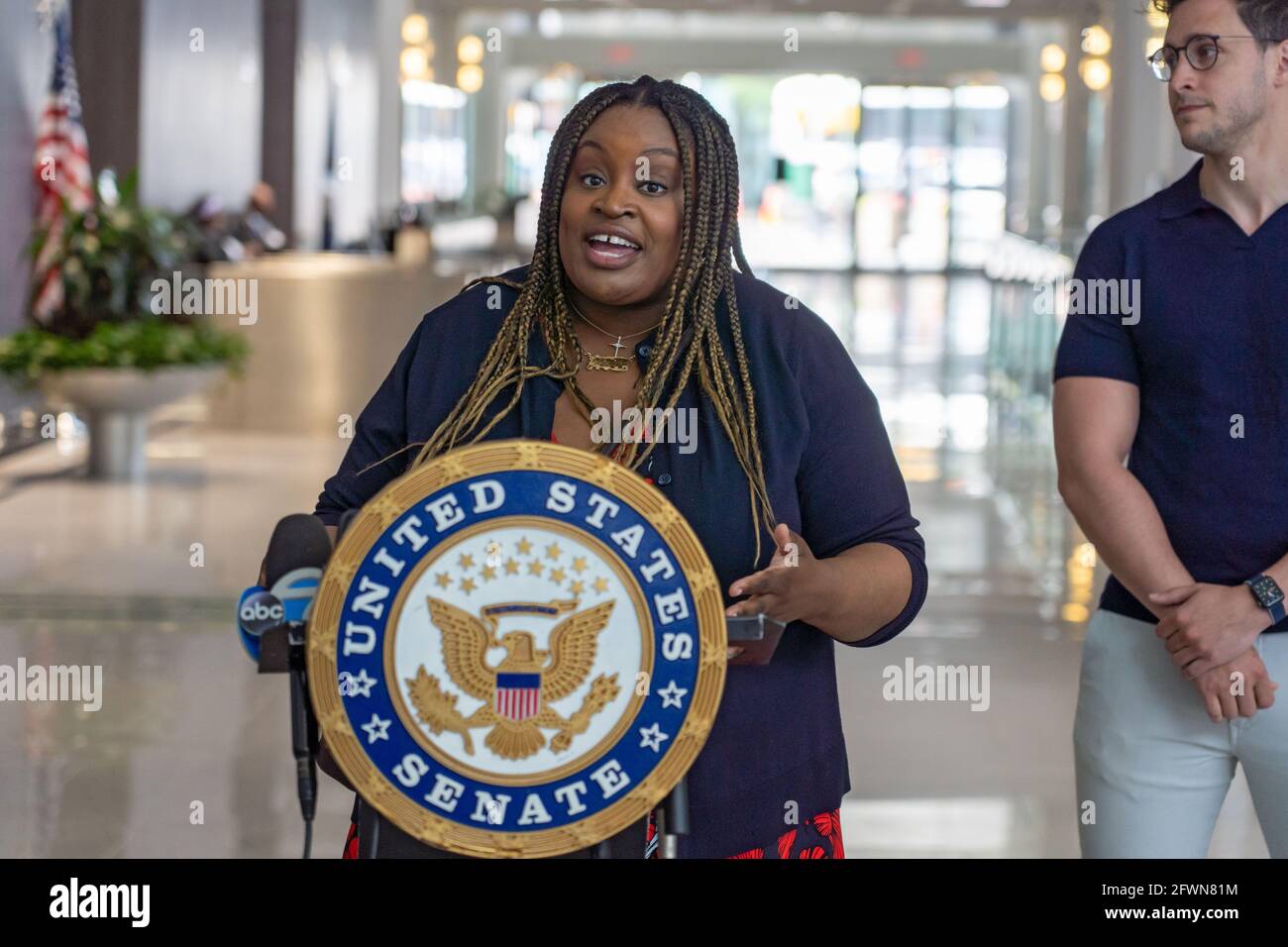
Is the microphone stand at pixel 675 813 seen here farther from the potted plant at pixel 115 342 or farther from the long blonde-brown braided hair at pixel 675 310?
the potted plant at pixel 115 342

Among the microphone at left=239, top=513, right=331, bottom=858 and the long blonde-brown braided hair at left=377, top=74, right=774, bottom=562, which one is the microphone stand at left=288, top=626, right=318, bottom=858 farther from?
the long blonde-brown braided hair at left=377, top=74, right=774, bottom=562

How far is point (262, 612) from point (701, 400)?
1.38 feet

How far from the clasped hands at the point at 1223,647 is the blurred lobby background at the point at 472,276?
158 centimetres

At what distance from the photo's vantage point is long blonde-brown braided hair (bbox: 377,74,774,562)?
1.45 metres

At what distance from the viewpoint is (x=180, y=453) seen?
27.4 ft

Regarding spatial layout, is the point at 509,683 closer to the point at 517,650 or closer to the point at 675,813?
the point at 517,650

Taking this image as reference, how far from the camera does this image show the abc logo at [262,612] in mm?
1239

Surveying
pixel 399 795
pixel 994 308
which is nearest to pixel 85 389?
pixel 994 308

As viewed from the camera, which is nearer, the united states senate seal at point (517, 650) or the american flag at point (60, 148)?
the united states senate seal at point (517, 650)

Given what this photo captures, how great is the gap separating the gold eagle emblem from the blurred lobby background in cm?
183

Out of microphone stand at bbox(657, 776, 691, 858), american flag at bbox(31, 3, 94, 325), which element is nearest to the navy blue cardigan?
microphone stand at bbox(657, 776, 691, 858)

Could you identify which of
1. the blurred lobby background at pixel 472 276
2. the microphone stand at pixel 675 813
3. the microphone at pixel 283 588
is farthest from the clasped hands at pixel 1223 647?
the blurred lobby background at pixel 472 276

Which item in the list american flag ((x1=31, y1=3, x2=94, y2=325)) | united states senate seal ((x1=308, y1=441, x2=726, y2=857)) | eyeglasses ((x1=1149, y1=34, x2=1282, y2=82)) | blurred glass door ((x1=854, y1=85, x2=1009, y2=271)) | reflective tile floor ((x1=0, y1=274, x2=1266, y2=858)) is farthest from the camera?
blurred glass door ((x1=854, y1=85, x2=1009, y2=271))

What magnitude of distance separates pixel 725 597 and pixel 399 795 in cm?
40
